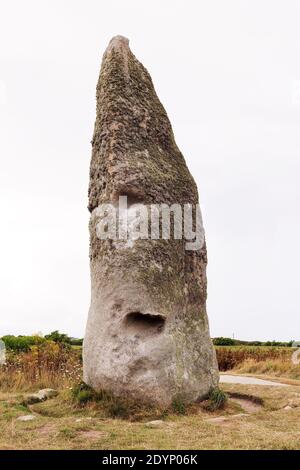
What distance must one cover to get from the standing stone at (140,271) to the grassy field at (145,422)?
14.5 inches

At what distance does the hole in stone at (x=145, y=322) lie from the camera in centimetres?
977

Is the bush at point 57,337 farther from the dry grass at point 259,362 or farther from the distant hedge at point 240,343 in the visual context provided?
the distant hedge at point 240,343

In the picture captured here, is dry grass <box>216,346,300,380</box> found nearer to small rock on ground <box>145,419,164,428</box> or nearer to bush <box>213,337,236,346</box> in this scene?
bush <box>213,337,236,346</box>

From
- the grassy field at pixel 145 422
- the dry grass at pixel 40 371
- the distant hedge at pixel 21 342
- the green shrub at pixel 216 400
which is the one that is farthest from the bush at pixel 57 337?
the green shrub at pixel 216 400

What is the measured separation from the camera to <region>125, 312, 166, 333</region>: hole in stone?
9.77 meters

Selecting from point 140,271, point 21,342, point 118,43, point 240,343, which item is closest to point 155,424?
point 140,271

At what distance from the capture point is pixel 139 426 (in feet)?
27.1

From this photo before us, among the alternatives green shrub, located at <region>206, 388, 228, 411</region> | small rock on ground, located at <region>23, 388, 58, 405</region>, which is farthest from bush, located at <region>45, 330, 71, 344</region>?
green shrub, located at <region>206, 388, 228, 411</region>

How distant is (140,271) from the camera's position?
9.77 meters

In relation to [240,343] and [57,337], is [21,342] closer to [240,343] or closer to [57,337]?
[57,337]

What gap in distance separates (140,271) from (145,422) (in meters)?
2.47
